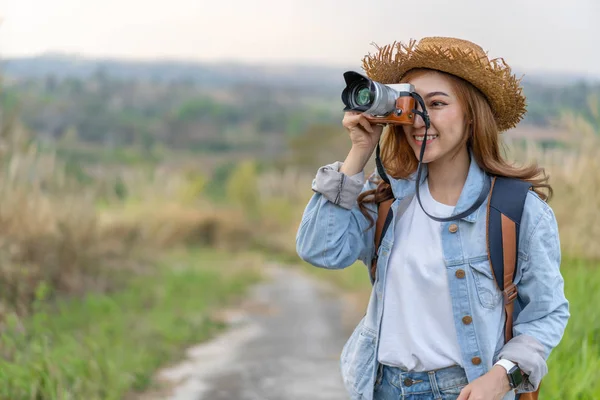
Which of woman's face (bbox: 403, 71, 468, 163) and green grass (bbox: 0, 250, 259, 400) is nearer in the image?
woman's face (bbox: 403, 71, 468, 163)

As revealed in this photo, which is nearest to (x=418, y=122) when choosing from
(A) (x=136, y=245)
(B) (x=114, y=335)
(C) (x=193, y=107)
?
(B) (x=114, y=335)

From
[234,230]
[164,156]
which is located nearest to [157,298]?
[234,230]

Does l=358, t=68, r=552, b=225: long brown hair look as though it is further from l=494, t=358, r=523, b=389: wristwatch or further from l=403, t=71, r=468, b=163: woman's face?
l=494, t=358, r=523, b=389: wristwatch

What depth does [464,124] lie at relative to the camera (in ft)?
7.99

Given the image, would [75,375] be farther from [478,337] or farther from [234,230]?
[234,230]

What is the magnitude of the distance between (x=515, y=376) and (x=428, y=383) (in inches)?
8.7

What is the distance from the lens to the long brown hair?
2.39m

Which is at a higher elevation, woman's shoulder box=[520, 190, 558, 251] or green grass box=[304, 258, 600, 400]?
woman's shoulder box=[520, 190, 558, 251]

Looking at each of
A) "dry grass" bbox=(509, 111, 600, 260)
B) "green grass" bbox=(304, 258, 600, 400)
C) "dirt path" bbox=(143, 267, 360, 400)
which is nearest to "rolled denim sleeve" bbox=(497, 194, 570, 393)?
"green grass" bbox=(304, 258, 600, 400)

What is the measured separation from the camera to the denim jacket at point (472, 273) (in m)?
2.25

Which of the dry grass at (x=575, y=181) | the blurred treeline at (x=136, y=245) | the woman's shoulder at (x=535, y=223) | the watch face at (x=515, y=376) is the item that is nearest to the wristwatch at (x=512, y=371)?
the watch face at (x=515, y=376)

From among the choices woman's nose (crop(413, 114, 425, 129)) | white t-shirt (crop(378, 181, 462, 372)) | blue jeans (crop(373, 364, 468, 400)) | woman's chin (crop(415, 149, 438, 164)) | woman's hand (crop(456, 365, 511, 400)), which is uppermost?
woman's nose (crop(413, 114, 425, 129))

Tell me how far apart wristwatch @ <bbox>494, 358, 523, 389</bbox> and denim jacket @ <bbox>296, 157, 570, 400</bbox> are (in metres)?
0.01

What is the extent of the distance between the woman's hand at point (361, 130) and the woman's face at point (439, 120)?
9 centimetres
